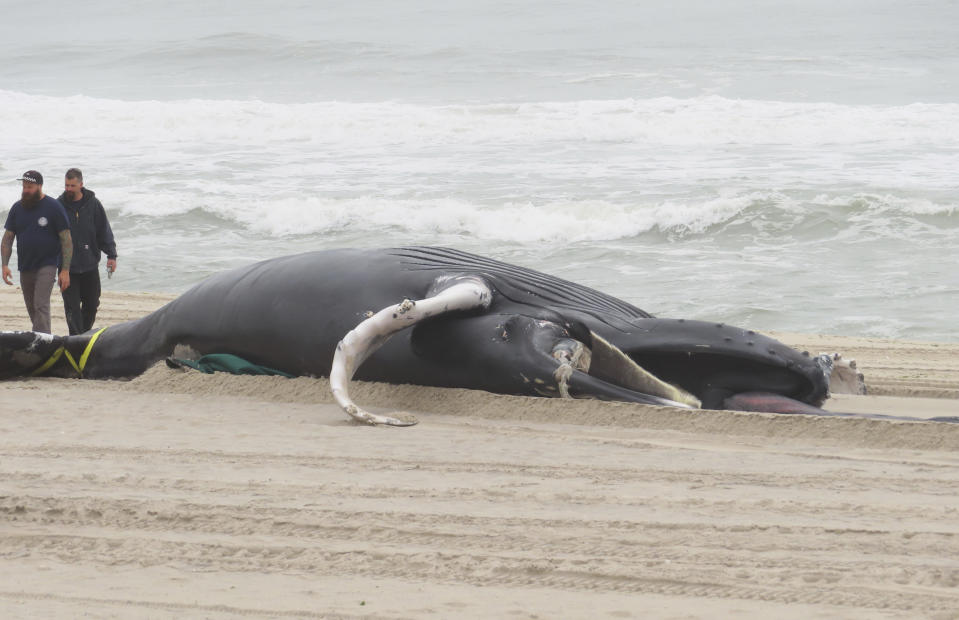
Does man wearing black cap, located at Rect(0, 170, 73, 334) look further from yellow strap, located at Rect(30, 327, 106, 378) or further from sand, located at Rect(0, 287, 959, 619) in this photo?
sand, located at Rect(0, 287, 959, 619)

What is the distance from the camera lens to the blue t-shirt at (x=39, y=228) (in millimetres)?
9398

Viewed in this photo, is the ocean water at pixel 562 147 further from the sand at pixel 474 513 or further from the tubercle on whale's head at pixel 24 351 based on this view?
the sand at pixel 474 513

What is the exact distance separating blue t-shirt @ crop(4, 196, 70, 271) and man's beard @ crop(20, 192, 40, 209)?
0.08 feet

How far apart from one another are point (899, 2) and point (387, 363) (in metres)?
56.2

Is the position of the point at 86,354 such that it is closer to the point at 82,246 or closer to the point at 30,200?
the point at 30,200

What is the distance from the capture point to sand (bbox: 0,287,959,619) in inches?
138

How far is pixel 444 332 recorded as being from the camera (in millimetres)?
6855

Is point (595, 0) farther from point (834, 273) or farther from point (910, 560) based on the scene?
point (910, 560)

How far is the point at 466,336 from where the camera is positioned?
6793mm

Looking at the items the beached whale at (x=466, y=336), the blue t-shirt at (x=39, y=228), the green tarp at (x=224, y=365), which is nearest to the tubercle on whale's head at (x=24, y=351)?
the beached whale at (x=466, y=336)

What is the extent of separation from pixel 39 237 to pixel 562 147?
17710mm

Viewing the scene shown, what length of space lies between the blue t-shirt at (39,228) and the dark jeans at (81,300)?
0.50 meters

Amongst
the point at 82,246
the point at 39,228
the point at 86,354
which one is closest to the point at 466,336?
the point at 86,354

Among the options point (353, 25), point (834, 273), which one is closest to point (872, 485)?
point (834, 273)
